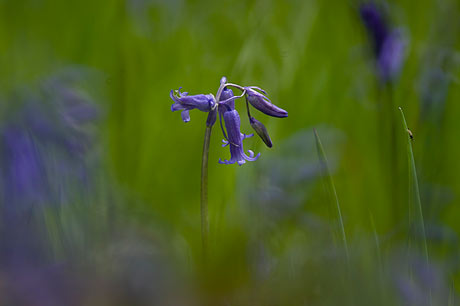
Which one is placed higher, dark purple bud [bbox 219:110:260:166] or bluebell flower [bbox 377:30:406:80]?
bluebell flower [bbox 377:30:406:80]

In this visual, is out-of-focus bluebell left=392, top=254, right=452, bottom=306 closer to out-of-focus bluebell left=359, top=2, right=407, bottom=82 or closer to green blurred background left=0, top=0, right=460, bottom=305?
green blurred background left=0, top=0, right=460, bottom=305

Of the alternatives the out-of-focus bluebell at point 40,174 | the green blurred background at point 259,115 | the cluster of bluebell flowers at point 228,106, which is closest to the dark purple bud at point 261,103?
the cluster of bluebell flowers at point 228,106

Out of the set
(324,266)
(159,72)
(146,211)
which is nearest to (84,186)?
(146,211)

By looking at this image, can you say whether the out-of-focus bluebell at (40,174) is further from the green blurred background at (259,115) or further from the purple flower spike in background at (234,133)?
the purple flower spike in background at (234,133)

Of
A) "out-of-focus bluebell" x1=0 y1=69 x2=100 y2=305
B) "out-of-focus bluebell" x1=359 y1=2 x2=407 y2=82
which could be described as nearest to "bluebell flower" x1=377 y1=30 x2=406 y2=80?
"out-of-focus bluebell" x1=359 y1=2 x2=407 y2=82

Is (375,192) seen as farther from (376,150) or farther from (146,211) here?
(146,211)

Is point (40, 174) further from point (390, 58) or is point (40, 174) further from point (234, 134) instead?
point (390, 58)
